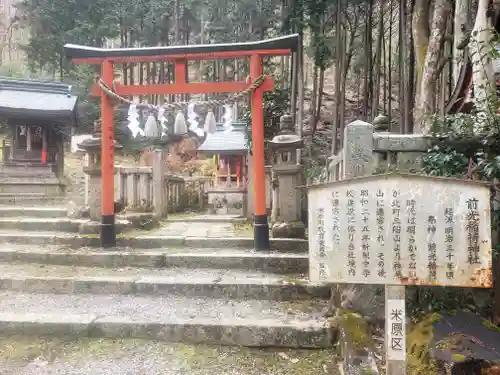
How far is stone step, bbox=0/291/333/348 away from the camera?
375 centimetres

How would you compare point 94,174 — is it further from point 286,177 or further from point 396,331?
point 396,331

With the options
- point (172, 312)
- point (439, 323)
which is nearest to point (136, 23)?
point (172, 312)

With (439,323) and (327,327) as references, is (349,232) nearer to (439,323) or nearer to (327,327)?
(439,323)

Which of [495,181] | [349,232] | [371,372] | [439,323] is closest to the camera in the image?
[349,232]

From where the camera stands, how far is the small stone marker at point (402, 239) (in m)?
2.39

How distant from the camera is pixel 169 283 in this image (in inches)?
194

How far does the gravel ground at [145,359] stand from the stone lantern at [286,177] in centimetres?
292

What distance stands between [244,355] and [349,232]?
1862mm

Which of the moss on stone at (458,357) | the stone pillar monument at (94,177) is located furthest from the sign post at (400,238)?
the stone pillar monument at (94,177)

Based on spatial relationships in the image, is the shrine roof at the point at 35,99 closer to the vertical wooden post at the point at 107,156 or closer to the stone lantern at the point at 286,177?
the vertical wooden post at the point at 107,156

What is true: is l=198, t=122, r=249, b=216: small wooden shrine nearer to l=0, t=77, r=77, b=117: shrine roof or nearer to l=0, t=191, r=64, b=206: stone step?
l=0, t=191, r=64, b=206: stone step

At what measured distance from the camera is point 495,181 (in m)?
3.34

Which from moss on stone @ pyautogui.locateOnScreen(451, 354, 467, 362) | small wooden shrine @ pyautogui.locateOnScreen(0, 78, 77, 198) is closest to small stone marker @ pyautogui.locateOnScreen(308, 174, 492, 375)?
moss on stone @ pyautogui.locateOnScreen(451, 354, 467, 362)

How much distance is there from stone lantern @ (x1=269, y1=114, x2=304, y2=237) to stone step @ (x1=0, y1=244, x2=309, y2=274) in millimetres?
868
